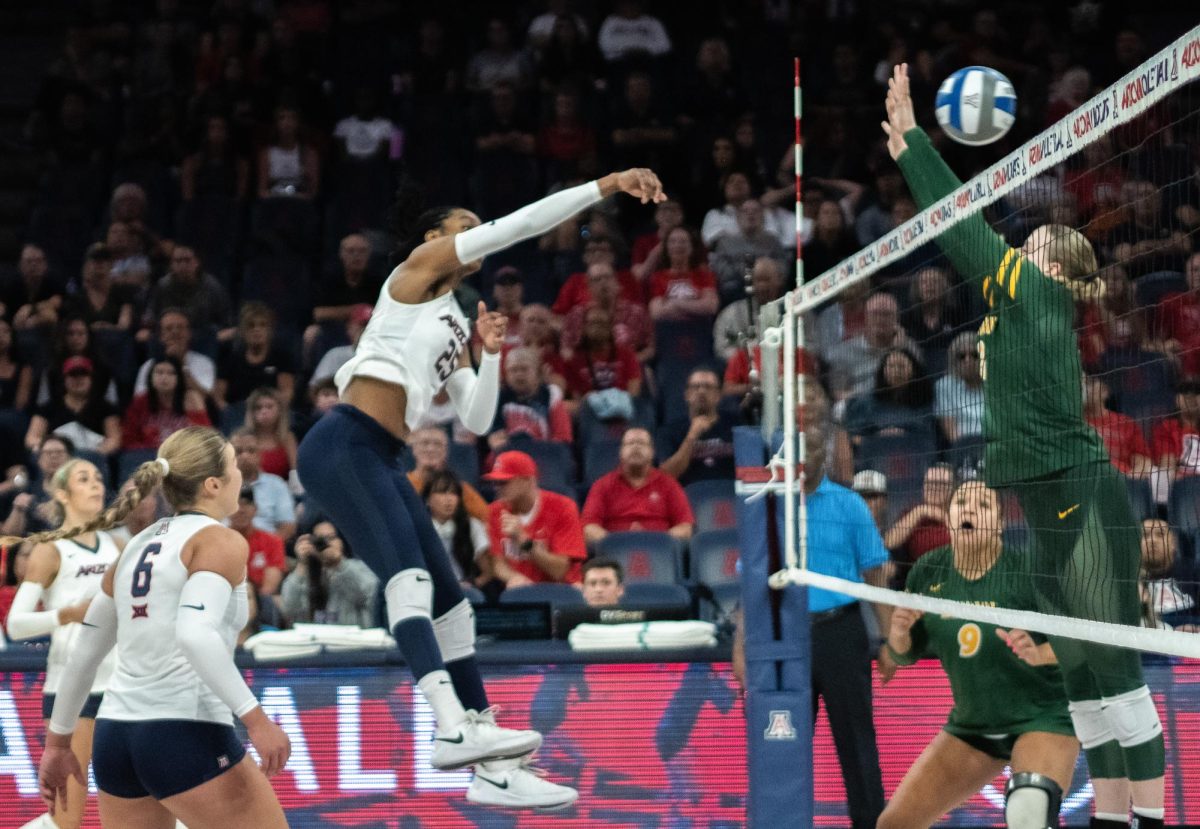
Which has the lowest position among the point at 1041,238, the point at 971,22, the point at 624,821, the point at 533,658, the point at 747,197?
the point at 624,821

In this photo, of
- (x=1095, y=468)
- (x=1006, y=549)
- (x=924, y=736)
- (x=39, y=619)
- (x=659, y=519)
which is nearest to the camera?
(x=1095, y=468)

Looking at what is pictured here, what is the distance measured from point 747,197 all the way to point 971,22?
3252mm

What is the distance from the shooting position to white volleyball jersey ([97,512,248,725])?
4.99 metres

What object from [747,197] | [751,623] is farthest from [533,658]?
[747,197]

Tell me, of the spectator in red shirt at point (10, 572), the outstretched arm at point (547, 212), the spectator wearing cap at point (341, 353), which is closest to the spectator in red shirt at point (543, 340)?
the spectator wearing cap at point (341, 353)

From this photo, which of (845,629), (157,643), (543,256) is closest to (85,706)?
(157,643)

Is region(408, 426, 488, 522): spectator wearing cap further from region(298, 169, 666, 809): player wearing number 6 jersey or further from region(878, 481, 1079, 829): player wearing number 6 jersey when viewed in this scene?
region(878, 481, 1079, 829): player wearing number 6 jersey

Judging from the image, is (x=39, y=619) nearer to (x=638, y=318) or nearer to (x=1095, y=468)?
(x=1095, y=468)

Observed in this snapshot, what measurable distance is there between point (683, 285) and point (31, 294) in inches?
198

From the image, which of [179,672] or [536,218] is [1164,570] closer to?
[536,218]

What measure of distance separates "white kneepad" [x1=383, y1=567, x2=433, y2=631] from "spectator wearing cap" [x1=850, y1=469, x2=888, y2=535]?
266 cm

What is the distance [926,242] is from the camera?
21.3 feet

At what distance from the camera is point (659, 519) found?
1008 centimetres

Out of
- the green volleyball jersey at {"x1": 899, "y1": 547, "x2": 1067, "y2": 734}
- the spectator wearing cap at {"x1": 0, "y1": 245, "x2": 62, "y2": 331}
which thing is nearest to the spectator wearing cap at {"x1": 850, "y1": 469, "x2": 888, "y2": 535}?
the green volleyball jersey at {"x1": 899, "y1": 547, "x2": 1067, "y2": 734}
